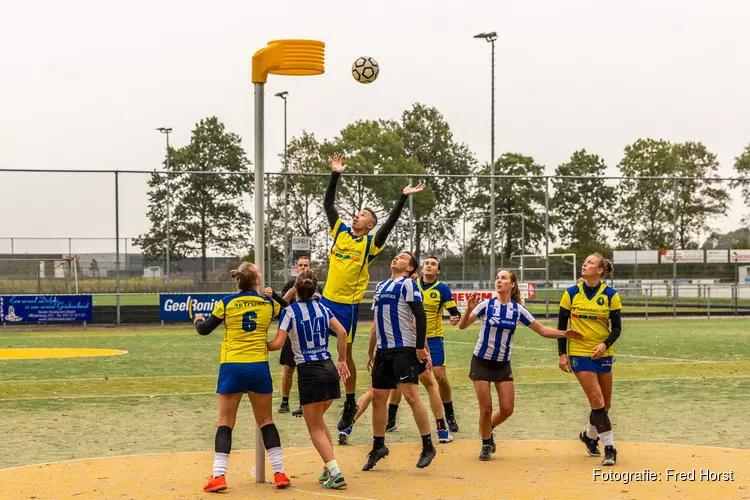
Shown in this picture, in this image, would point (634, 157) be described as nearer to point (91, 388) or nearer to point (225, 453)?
point (91, 388)

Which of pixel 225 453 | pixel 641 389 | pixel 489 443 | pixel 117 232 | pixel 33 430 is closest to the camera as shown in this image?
pixel 225 453

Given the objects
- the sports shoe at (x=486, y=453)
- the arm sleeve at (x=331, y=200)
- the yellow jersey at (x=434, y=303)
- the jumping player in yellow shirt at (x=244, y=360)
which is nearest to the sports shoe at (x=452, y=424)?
the yellow jersey at (x=434, y=303)

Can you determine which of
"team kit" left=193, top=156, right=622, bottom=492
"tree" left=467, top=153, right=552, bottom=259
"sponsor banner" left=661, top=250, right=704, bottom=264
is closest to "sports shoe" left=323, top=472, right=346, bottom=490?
"team kit" left=193, top=156, right=622, bottom=492

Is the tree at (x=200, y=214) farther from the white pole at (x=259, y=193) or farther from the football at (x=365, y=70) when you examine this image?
the white pole at (x=259, y=193)

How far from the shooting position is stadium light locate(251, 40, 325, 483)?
8.88 meters

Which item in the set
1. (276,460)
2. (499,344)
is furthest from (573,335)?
(276,460)

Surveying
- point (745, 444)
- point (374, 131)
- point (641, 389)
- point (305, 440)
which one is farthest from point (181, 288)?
point (374, 131)

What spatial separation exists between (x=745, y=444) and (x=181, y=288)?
22.8 m

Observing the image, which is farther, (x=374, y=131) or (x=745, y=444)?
(x=374, y=131)

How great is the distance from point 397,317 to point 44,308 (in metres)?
23.5

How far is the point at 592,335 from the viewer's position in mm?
9898

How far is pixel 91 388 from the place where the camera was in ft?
53.4

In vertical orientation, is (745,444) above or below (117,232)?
below

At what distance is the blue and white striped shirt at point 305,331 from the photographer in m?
8.70
